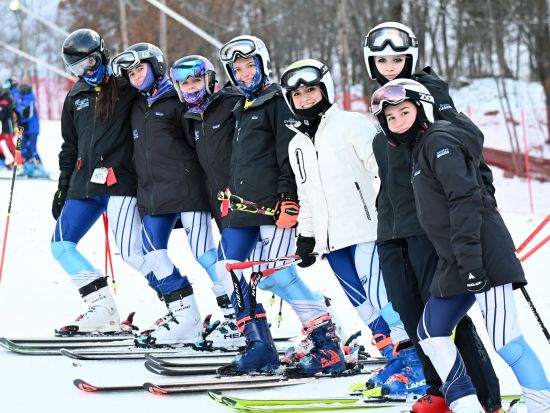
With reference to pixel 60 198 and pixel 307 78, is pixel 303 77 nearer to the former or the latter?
pixel 307 78

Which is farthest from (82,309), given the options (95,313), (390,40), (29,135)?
(29,135)

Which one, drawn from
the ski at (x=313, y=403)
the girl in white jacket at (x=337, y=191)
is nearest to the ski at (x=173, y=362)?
the girl in white jacket at (x=337, y=191)

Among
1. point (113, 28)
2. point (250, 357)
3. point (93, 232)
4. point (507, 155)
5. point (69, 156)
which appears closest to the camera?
point (250, 357)

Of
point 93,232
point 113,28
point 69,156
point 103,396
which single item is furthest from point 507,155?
point 113,28

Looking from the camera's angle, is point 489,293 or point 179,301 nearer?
point 489,293

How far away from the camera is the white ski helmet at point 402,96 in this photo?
187 inches

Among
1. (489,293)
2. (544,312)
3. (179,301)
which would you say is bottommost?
(544,312)

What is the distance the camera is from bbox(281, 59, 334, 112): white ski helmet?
5.92m

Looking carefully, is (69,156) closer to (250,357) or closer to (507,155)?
(250,357)

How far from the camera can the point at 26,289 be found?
10469 mm

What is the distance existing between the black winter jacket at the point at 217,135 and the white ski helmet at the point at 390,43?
1.54 metres

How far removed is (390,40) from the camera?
18.5ft

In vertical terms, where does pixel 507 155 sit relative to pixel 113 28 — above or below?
below

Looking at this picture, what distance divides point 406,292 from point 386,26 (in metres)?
1.55
